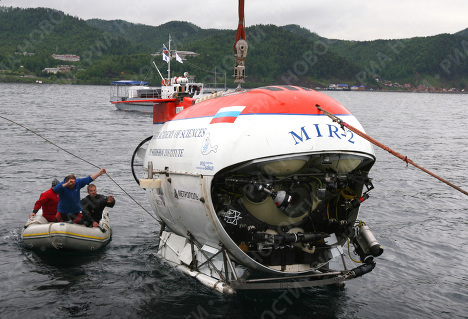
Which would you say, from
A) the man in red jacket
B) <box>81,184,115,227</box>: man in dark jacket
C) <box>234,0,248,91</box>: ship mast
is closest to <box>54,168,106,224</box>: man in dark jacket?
<box>81,184,115,227</box>: man in dark jacket

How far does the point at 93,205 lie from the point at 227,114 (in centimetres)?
Answer: 675

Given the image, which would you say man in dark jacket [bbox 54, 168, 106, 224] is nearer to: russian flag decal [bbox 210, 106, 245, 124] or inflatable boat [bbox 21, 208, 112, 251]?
inflatable boat [bbox 21, 208, 112, 251]

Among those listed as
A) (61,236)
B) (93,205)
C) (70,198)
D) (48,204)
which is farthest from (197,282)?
(48,204)

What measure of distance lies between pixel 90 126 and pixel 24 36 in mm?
169294

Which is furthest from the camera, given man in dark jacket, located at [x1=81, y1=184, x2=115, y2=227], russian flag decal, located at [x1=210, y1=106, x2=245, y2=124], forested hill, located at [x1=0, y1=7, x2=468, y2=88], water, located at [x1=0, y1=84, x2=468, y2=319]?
forested hill, located at [x1=0, y1=7, x2=468, y2=88]

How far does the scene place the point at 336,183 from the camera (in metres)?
9.25

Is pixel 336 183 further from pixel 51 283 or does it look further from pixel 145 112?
pixel 145 112

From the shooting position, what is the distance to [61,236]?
42.2 feet

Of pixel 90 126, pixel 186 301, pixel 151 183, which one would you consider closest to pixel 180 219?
pixel 151 183

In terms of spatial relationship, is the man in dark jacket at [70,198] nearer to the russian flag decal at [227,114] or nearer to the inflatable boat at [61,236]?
the inflatable boat at [61,236]

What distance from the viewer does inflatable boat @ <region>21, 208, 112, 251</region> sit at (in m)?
12.9

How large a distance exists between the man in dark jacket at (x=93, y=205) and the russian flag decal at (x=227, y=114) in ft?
19.0

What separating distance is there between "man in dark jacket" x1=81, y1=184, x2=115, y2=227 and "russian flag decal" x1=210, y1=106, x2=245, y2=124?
5.78m

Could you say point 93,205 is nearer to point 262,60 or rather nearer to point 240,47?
point 240,47
